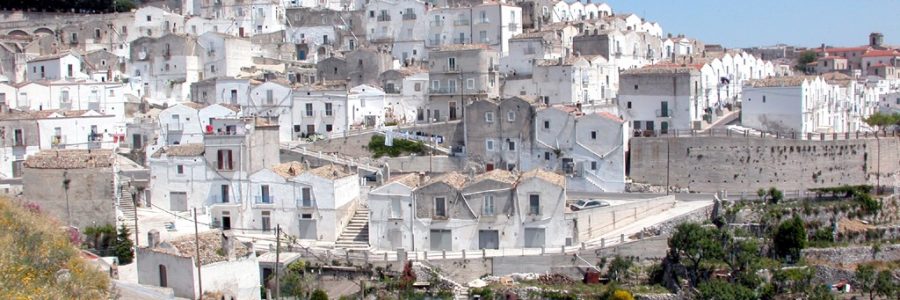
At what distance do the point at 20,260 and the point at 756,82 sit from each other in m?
35.6

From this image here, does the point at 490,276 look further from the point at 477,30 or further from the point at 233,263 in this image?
the point at 477,30

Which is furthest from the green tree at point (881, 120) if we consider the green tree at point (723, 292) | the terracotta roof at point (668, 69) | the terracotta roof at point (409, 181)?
the terracotta roof at point (409, 181)

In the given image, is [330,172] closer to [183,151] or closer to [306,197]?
[306,197]

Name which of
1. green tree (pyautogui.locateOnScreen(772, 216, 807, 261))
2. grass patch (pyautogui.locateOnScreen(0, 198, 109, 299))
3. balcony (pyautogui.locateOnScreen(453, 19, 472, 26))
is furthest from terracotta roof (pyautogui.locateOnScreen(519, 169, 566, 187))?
balcony (pyautogui.locateOnScreen(453, 19, 472, 26))

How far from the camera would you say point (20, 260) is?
72.3 feet

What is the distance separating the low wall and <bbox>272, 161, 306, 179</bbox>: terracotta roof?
32.5ft

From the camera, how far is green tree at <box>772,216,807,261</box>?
37.7 m

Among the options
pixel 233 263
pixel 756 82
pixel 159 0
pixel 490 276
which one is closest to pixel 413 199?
pixel 490 276

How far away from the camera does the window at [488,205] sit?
36562 millimetres

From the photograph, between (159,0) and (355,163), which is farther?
(159,0)

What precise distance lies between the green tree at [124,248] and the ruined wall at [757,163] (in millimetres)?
21809

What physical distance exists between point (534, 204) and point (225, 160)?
38.1 ft

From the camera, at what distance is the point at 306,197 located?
1490 inches

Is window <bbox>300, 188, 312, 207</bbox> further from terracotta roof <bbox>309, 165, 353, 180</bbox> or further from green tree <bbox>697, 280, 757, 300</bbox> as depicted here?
green tree <bbox>697, 280, 757, 300</bbox>
